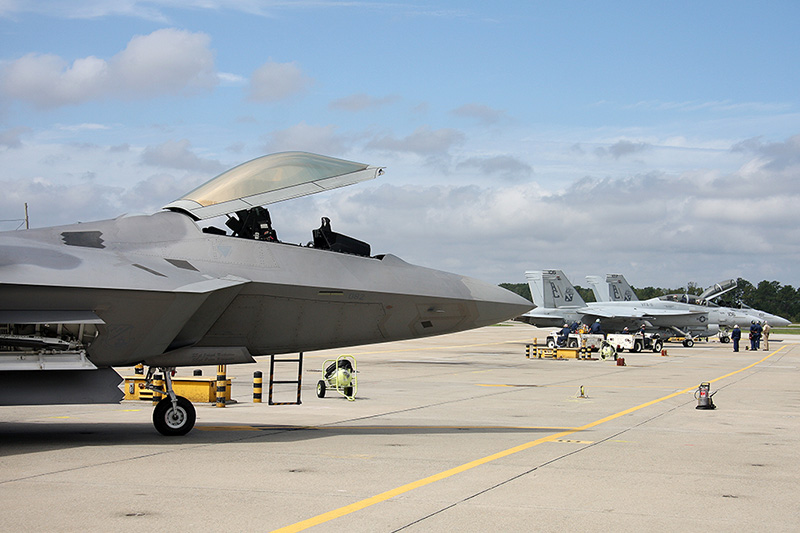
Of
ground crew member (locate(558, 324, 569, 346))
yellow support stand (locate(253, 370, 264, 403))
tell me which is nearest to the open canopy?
yellow support stand (locate(253, 370, 264, 403))

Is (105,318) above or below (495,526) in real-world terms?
above

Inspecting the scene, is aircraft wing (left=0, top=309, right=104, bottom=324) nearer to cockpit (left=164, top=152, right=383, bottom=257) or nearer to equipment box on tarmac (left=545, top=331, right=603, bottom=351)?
cockpit (left=164, top=152, right=383, bottom=257)

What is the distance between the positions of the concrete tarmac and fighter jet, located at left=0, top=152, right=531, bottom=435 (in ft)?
3.67

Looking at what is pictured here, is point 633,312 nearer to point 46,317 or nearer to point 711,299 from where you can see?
point 711,299

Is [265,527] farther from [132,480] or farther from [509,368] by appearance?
[509,368]

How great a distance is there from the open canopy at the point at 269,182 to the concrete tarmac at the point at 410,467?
10.7 feet

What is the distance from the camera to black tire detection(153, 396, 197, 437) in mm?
10781

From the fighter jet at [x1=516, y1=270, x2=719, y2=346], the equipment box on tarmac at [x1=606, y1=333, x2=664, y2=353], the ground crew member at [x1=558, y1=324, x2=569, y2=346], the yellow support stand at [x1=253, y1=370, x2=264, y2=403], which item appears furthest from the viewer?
the fighter jet at [x1=516, y1=270, x2=719, y2=346]

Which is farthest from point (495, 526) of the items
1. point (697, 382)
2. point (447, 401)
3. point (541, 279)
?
point (541, 279)

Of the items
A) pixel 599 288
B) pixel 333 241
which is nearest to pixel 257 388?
pixel 333 241

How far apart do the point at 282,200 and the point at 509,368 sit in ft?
67.1

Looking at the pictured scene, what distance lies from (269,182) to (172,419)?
3.61 m

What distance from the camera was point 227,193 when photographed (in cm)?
1062

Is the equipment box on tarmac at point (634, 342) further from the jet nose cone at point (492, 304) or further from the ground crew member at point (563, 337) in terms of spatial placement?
the jet nose cone at point (492, 304)
